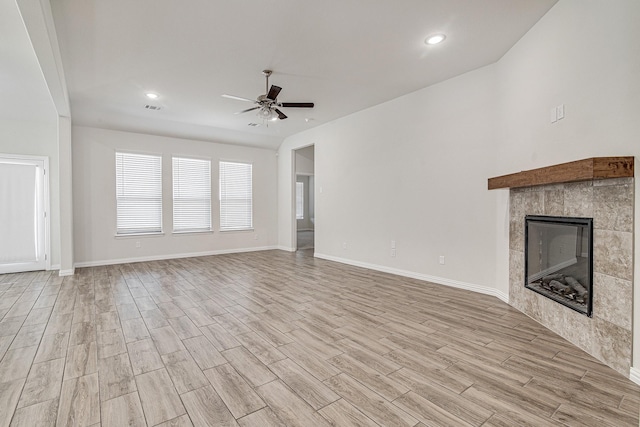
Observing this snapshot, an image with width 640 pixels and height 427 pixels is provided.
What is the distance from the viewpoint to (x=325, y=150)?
6.57 m

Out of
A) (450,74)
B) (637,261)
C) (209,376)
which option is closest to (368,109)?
(450,74)

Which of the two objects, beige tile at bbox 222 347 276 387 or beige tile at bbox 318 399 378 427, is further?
beige tile at bbox 222 347 276 387

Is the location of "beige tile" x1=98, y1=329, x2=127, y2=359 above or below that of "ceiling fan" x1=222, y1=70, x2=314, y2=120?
below

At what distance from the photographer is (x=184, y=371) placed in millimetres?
2100

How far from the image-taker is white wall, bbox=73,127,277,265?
5.86m

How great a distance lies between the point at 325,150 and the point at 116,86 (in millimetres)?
3869

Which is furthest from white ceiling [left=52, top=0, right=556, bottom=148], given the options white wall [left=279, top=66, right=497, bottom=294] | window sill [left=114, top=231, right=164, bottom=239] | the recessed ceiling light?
window sill [left=114, top=231, right=164, bottom=239]

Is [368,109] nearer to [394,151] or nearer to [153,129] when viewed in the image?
[394,151]

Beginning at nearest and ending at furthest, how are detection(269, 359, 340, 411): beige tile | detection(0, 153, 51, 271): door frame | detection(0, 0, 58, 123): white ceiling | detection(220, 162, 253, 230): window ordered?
detection(269, 359, 340, 411): beige tile < detection(0, 0, 58, 123): white ceiling < detection(0, 153, 51, 271): door frame < detection(220, 162, 253, 230): window

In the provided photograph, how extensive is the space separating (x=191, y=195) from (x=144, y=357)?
5329mm

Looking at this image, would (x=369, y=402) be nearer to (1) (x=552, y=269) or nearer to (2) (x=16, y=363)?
(1) (x=552, y=269)

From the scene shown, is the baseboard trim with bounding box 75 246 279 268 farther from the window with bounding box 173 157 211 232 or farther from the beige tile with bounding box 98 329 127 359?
the beige tile with bounding box 98 329 127 359

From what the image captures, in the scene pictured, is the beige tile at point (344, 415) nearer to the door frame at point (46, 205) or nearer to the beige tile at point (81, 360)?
the beige tile at point (81, 360)

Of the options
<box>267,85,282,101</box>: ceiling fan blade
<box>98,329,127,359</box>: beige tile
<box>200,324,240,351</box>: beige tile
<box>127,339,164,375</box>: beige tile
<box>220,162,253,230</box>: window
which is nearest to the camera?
<box>127,339,164,375</box>: beige tile
